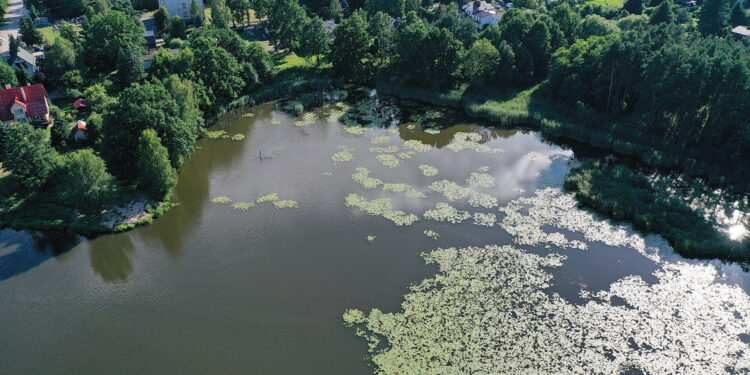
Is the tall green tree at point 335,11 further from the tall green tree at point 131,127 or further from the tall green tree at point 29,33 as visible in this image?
the tall green tree at point 131,127

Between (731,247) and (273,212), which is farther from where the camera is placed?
(273,212)

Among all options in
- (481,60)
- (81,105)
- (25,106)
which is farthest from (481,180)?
(25,106)

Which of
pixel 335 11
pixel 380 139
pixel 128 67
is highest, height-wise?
pixel 335 11

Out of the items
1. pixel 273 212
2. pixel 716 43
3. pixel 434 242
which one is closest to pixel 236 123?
pixel 273 212

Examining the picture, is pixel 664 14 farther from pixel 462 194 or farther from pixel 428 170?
pixel 462 194

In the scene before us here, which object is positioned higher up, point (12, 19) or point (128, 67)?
point (12, 19)

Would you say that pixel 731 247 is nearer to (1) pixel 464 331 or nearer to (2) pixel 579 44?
(1) pixel 464 331
